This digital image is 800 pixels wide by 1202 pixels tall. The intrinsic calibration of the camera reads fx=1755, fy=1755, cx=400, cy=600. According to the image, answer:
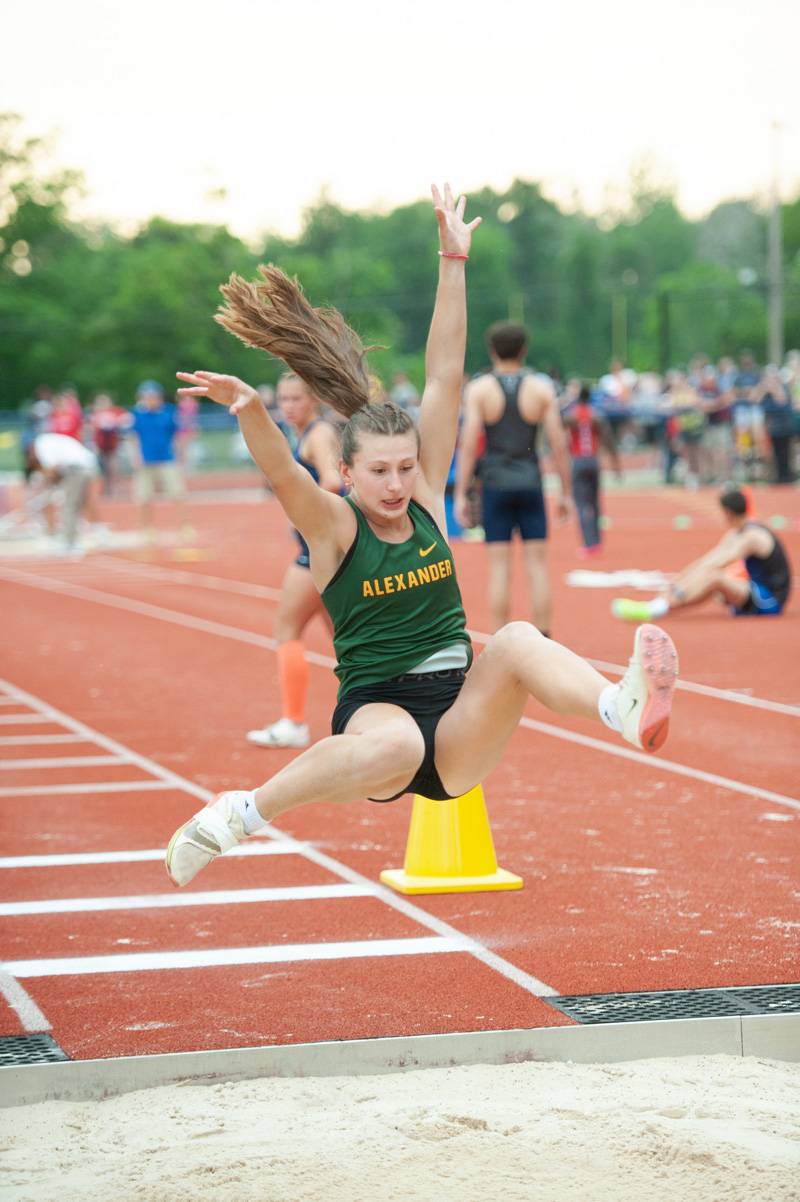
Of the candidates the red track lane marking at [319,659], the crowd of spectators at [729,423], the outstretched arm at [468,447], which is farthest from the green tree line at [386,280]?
the outstretched arm at [468,447]

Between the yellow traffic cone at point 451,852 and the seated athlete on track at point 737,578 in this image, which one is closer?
the yellow traffic cone at point 451,852

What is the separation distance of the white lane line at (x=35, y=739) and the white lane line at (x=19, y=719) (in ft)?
1.41

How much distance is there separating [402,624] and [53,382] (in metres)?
63.3

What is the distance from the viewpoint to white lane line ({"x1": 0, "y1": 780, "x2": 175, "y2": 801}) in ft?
26.9

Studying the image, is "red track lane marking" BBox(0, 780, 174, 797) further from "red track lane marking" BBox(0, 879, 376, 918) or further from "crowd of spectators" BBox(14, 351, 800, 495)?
"crowd of spectators" BBox(14, 351, 800, 495)

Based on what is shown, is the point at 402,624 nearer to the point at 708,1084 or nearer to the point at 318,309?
the point at 318,309

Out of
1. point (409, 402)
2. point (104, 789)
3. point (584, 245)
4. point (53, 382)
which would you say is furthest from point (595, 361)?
point (104, 789)

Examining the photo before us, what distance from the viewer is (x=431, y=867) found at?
245 inches

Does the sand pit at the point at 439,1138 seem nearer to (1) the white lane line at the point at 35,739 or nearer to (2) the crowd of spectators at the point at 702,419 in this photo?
(1) the white lane line at the point at 35,739

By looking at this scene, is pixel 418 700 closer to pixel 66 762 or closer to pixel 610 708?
pixel 610 708

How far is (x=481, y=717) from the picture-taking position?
196 inches

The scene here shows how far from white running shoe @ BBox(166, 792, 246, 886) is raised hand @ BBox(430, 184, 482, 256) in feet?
6.18

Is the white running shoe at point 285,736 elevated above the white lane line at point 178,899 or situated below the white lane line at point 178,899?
above

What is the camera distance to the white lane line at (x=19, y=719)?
10.3 metres
